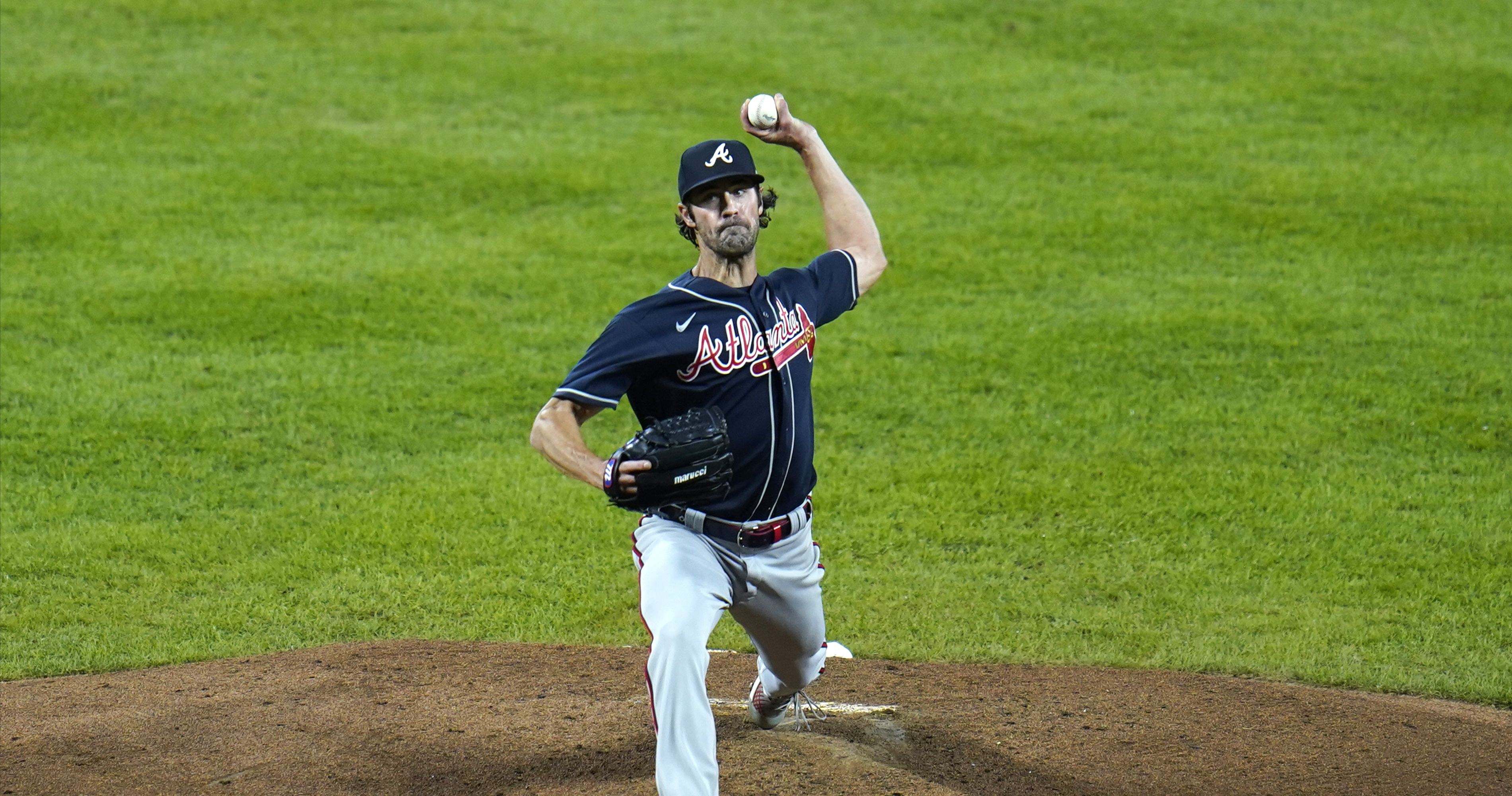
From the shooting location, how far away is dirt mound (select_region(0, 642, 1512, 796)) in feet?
14.8

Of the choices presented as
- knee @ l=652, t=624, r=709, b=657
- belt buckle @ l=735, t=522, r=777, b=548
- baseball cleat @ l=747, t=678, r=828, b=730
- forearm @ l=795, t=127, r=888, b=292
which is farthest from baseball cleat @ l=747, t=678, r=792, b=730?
forearm @ l=795, t=127, r=888, b=292

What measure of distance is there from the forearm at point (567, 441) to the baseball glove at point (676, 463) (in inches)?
2.7

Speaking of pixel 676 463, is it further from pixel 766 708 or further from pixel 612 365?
pixel 766 708

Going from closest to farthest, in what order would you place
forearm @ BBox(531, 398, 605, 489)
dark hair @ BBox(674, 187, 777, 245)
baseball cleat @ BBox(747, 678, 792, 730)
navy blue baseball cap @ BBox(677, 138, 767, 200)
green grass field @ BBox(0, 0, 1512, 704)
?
forearm @ BBox(531, 398, 605, 489)
navy blue baseball cap @ BBox(677, 138, 767, 200)
dark hair @ BBox(674, 187, 777, 245)
baseball cleat @ BBox(747, 678, 792, 730)
green grass field @ BBox(0, 0, 1512, 704)

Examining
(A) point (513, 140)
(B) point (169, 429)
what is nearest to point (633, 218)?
(A) point (513, 140)

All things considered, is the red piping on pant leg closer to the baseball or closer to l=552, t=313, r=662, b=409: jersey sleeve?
l=552, t=313, r=662, b=409: jersey sleeve

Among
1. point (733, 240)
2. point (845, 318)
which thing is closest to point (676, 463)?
point (733, 240)

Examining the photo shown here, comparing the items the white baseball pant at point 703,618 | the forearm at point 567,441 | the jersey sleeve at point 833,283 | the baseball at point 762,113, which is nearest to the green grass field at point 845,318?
the white baseball pant at point 703,618

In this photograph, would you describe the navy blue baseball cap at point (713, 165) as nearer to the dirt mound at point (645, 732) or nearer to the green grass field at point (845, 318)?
the dirt mound at point (645, 732)

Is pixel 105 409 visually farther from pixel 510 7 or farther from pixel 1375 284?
pixel 510 7

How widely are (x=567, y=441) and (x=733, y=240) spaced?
797mm

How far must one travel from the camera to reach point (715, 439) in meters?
4.10

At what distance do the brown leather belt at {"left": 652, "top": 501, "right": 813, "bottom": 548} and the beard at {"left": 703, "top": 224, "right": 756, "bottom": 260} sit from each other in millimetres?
789

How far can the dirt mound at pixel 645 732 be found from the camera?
14.8 feet
